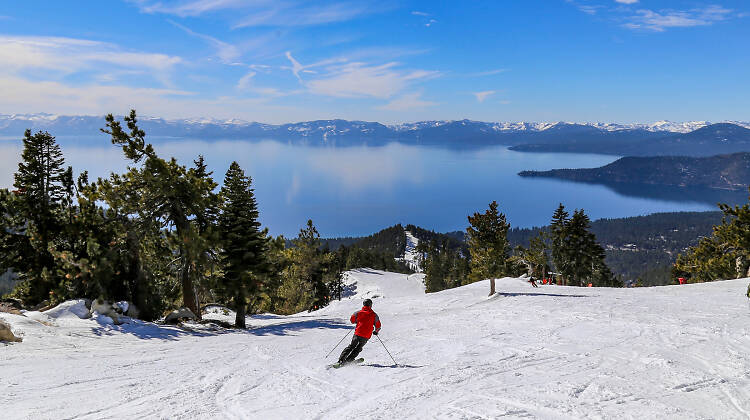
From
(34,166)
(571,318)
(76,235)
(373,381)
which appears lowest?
(571,318)

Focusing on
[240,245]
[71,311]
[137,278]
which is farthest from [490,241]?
[71,311]

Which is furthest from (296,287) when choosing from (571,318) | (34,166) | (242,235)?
(571,318)

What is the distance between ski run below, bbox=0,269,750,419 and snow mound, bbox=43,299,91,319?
97 mm

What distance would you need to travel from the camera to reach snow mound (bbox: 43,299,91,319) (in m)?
14.8

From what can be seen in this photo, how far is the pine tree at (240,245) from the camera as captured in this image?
20.7 metres

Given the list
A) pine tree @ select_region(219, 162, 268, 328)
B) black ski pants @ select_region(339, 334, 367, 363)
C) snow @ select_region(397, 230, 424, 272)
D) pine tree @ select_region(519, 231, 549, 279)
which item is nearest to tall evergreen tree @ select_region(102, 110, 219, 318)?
pine tree @ select_region(219, 162, 268, 328)

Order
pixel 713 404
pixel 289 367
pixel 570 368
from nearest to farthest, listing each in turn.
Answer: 1. pixel 713 404
2. pixel 570 368
3. pixel 289 367

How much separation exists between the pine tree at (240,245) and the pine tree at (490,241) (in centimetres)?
1270

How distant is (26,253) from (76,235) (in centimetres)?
512

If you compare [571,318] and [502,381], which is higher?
[502,381]

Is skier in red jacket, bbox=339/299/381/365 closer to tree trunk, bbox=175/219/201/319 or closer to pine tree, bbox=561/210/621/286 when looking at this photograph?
tree trunk, bbox=175/219/201/319

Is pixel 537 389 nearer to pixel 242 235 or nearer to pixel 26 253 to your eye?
pixel 242 235

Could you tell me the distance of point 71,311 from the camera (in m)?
15.2

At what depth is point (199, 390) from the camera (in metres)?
8.24
